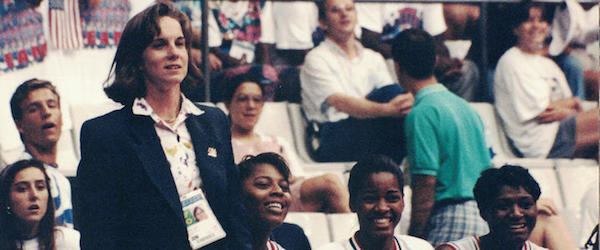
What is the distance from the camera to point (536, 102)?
618 centimetres

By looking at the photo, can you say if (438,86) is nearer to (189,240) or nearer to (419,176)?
(419,176)

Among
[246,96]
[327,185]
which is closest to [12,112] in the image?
[246,96]

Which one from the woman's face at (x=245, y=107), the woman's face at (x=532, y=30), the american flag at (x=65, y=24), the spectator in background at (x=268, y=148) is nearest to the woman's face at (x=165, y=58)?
the spectator in background at (x=268, y=148)

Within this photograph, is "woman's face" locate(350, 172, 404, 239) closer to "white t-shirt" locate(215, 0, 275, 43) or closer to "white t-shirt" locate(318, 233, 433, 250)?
"white t-shirt" locate(318, 233, 433, 250)

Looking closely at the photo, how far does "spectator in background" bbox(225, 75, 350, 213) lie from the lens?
15.9 feet

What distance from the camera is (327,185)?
190 inches

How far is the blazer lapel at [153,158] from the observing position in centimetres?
314

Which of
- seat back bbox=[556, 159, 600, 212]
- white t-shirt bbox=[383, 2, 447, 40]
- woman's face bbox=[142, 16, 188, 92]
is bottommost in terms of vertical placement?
seat back bbox=[556, 159, 600, 212]

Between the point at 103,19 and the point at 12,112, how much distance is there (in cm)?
98

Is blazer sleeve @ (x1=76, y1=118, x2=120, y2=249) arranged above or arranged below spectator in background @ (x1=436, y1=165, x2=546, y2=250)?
above

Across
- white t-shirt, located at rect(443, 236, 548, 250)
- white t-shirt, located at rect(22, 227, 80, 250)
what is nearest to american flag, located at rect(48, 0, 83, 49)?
white t-shirt, located at rect(22, 227, 80, 250)

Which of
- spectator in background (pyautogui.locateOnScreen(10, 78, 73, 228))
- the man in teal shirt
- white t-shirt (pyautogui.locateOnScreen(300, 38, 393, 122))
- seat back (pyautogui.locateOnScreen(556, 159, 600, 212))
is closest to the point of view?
the man in teal shirt

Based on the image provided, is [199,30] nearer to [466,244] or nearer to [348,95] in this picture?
[348,95]

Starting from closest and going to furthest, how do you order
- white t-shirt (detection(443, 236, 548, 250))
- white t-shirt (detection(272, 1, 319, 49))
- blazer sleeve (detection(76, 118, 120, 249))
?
blazer sleeve (detection(76, 118, 120, 249)) → white t-shirt (detection(443, 236, 548, 250)) → white t-shirt (detection(272, 1, 319, 49))
